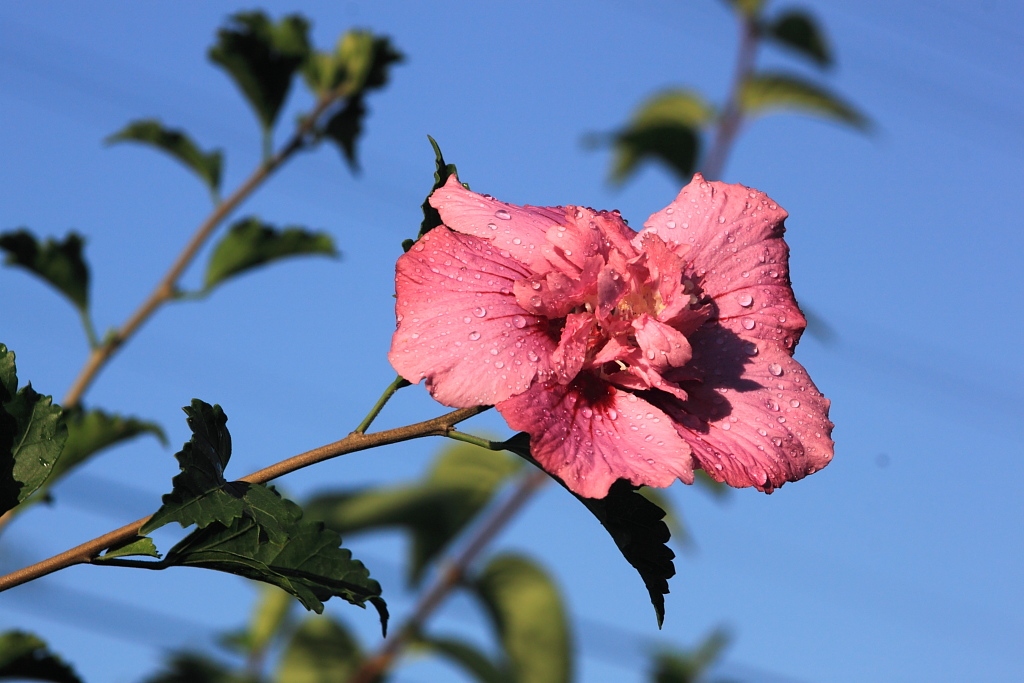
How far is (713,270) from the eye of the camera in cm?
89

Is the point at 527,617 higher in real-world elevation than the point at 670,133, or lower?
lower

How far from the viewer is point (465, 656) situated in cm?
303

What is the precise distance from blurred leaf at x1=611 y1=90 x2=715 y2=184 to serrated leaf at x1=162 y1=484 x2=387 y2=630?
117 inches

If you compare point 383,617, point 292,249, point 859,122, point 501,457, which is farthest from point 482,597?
point 383,617

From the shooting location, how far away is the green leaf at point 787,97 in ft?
12.4

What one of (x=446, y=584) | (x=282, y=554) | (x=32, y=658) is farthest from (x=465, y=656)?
(x=282, y=554)

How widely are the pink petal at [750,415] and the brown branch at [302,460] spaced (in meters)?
0.17

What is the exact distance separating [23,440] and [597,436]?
16.5 inches

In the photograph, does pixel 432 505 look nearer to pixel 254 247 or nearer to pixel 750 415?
pixel 254 247

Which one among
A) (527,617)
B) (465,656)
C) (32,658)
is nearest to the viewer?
Result: (32,658)

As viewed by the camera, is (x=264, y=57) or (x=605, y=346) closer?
(x=605, y=346)

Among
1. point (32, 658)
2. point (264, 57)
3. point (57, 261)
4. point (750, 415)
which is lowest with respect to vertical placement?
point (32, 658)

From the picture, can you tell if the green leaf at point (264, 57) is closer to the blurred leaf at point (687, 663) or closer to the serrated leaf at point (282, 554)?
the serrated leaf at point (282, 554)

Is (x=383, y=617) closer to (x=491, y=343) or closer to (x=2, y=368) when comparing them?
(x=491, y=343)
